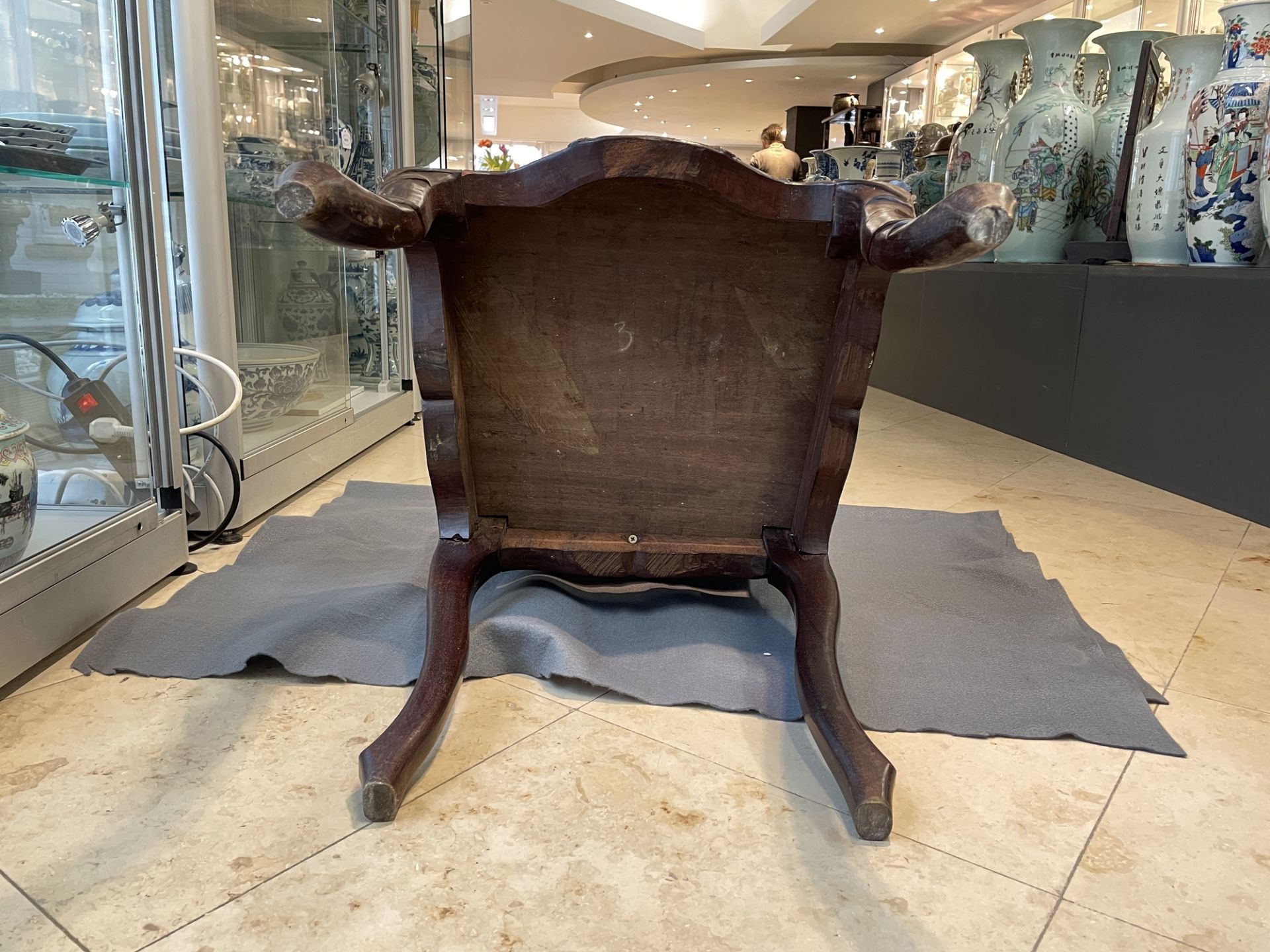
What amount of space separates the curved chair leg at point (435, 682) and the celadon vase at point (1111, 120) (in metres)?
2.32

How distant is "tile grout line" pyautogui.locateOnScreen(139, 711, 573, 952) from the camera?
71 centimetres

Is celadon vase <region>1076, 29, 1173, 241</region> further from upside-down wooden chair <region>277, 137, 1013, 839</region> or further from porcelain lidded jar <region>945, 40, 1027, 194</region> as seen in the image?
upside-down wooden chair <region>277, 137, 1013, 839</region>

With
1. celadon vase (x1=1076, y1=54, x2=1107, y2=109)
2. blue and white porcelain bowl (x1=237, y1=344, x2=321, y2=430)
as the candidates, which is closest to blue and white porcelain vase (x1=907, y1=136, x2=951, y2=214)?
celadon vase (x1=1076, y1=54, x2=1107, y2=109)

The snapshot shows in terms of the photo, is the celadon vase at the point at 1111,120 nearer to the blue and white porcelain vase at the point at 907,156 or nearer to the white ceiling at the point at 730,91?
the blue and white porcelain vase at the point at 907,156

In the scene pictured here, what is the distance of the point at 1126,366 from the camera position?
2.39m

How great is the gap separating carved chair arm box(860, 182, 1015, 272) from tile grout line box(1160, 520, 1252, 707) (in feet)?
2.32

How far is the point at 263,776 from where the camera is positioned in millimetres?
917

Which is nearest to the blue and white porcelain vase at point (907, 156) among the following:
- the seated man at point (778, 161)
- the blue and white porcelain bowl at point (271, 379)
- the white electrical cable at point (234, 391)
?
the seated man at point (778, 161)

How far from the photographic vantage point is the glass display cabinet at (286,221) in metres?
1.62

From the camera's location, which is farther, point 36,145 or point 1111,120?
point 1111,120

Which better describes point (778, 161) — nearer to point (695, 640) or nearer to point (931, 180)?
point (931, 180)

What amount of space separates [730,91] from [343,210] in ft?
40.0

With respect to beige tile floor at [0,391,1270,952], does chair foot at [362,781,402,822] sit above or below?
above

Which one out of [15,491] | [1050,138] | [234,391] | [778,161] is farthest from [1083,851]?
[778,161]
